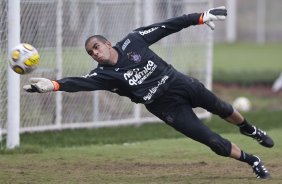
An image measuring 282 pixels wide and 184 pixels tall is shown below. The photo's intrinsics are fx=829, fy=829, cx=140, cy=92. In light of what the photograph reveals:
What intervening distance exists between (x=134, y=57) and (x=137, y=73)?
22 cm

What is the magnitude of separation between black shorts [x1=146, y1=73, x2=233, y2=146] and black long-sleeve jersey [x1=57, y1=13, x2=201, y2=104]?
13 cm

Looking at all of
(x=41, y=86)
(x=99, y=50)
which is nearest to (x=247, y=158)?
(x=99, y=50)

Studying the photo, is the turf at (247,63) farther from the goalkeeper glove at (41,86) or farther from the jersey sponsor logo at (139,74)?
the goalkeeper glove at (41,86)

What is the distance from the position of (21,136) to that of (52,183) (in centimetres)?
492

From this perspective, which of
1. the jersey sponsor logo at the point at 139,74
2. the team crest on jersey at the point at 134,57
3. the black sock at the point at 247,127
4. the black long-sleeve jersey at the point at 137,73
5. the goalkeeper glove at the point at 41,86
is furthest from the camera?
the black sock at the point at 247,127

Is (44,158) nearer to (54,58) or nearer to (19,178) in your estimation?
(19,178)

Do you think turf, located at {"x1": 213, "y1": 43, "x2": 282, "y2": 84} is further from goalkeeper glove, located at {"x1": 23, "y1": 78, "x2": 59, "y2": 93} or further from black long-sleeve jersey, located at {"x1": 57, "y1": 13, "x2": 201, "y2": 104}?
goalkeeper glove, located at {"x1": 23, "y1": 78, "x2": 59, "y2": 93}

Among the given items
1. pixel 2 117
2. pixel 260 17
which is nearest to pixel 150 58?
pixel 2 117

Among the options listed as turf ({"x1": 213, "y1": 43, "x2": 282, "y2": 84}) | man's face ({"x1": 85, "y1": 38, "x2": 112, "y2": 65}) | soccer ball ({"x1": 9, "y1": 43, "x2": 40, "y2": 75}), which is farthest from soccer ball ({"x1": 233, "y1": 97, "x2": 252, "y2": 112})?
soccer ball ({"x1": 9, "y1": 43, "x2": 40, "y2": 75})

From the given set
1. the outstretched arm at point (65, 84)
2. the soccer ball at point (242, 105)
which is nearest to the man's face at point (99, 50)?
the outstretched arm at point (65, 84)

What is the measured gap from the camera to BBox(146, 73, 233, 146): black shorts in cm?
1016


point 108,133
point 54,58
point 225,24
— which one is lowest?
point 225,24

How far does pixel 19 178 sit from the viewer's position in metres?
10.5

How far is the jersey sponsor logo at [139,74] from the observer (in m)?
9.99
